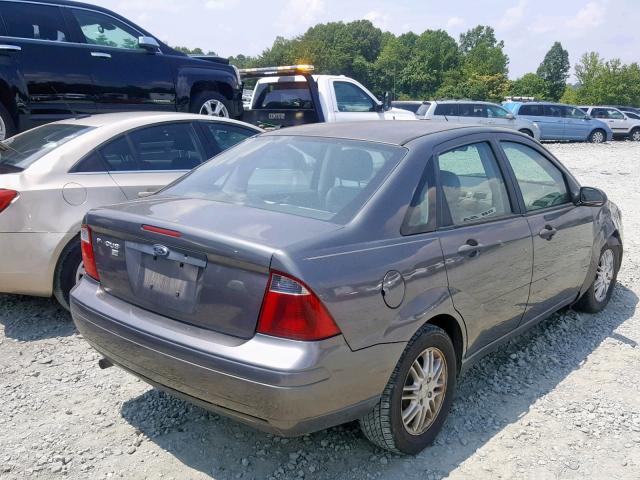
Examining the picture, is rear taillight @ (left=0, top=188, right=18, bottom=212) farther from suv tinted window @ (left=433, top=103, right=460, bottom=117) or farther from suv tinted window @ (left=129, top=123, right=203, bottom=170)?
suv tinted window @ (left=433, top=103, right=460, bottom=117)

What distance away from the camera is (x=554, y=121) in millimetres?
24891

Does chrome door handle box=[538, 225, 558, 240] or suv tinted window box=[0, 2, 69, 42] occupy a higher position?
suv tinted window box=[0, 2, 69, 42]

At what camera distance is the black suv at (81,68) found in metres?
6.57

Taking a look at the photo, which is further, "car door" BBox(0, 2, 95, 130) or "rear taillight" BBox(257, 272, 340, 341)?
"car door" BBox(0, 2, 95, 130)

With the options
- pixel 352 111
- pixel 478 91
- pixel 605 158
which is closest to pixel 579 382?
pixel 352 111

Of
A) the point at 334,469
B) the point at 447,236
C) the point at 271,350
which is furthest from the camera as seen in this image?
the point at 447,236

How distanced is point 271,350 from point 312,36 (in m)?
119

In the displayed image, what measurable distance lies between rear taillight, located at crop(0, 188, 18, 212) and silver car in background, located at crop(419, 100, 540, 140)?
57.1 feet

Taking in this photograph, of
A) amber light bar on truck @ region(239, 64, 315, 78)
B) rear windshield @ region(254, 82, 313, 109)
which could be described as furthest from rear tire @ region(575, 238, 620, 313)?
amber light bar on truck @ region(239, 64, 315, 78)

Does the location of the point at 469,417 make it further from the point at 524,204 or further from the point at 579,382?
the point at 524,204

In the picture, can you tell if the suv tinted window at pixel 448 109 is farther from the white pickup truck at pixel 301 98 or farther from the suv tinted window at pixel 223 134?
the suv tinted window at pixel 223 134

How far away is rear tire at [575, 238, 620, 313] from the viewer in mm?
4895

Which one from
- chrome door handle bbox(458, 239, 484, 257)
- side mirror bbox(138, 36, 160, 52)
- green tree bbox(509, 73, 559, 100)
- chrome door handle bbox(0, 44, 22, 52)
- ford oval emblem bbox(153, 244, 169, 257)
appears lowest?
green tree bbox(509, 73, 559, 100)

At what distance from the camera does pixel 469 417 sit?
3395mm
